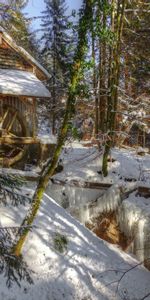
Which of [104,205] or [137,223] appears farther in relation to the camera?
[104,205]

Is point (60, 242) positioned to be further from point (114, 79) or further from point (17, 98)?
point (17, 98)

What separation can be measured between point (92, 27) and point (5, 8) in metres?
1.86

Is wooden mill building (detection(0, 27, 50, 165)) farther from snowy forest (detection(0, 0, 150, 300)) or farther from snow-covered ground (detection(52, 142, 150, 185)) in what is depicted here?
snow-covered ground (detection(52, 142, 150, 185))

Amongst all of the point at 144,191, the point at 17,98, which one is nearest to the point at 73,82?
the point at 144,191

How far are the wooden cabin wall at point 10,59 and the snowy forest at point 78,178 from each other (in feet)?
0.14

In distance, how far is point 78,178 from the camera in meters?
13.0

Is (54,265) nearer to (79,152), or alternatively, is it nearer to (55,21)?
(79,152)

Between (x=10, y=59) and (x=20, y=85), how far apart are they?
6.52 ft

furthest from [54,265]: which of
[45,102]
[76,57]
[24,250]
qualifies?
[45,102]

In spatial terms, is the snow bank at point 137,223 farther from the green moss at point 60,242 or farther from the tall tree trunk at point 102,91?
the tall tree trunk at point 102,91

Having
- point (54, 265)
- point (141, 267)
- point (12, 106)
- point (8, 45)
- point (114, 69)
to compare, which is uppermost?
point (8, 45)

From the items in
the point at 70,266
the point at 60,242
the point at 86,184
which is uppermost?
the point at 60,242

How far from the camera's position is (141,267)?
10039 millimetres

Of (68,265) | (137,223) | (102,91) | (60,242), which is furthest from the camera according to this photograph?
(102,91)
